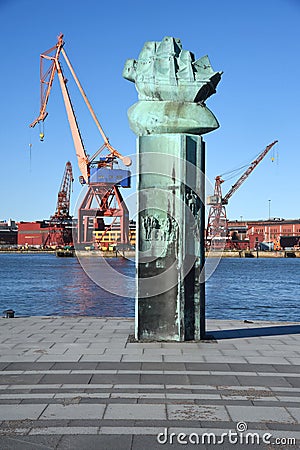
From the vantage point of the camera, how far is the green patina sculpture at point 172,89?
7.57 metres

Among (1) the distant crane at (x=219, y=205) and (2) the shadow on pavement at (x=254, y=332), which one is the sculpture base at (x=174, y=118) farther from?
(1) the distant crane at (x=219, y=205)

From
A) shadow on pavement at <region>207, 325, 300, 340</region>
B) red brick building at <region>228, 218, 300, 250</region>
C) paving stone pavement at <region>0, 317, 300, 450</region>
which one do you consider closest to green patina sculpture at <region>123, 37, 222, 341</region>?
paving stone pavement at <region>0, 317, 300, 450</region>

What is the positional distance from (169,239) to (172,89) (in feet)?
6.34

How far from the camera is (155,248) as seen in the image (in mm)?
7484

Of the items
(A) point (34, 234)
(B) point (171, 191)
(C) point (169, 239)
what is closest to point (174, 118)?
(B) point (171, 191)

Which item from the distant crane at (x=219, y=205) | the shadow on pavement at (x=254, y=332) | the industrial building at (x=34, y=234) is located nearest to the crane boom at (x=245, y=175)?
the distant crane at (x=219, y=205)

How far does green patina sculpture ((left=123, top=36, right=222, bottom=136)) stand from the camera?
757 centimetres

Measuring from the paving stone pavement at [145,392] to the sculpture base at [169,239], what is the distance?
1.05 ft

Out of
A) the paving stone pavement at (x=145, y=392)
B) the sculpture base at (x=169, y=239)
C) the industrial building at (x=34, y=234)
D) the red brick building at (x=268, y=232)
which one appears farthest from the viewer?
the industrial building at (x=34, y=234)

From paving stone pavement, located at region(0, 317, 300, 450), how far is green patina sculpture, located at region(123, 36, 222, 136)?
9.16 feet

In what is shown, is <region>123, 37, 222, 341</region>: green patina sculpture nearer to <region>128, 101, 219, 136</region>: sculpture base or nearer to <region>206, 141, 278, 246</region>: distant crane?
<region>128, 101, 219, 136</region>: sculpture base

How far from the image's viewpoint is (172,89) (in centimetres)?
758

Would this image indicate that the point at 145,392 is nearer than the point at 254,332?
Yes

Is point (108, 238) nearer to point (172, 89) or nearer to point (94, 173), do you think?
point (94, 173)
